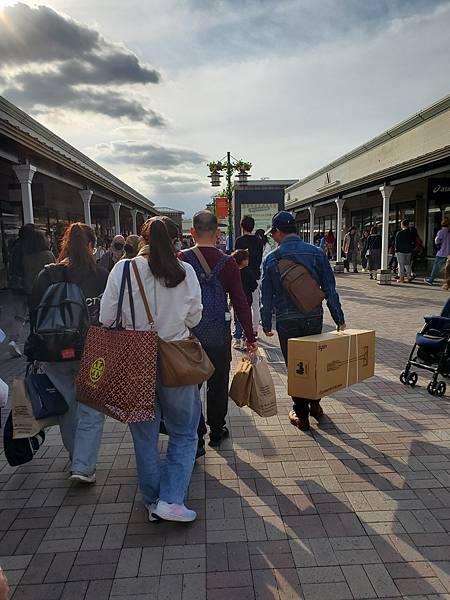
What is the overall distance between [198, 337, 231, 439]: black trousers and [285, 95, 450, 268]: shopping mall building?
31.2 feet

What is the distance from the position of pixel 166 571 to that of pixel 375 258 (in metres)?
15.2

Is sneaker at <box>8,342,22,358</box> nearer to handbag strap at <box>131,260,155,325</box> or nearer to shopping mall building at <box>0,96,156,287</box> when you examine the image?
shopping mall building at <box>0,96,156,287</box>

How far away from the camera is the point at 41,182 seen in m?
15.4

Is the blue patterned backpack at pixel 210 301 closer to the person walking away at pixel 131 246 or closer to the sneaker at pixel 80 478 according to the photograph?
the sneaker at pixel 80 478

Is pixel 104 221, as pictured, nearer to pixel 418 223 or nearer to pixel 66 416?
pixel 418 223

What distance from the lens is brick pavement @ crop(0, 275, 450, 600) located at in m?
2.31

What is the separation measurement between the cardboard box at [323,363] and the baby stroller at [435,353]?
3.93 ft

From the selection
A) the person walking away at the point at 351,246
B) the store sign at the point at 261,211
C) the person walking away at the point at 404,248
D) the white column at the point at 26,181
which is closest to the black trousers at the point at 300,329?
the white column at the point at 26,181

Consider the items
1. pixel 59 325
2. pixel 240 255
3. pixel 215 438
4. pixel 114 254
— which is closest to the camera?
pixel 59 325

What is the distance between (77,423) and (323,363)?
1896 millimetres

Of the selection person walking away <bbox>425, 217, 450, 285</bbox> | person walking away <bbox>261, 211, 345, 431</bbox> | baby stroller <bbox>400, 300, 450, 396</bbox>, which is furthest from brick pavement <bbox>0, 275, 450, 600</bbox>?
person walking away <bbox>425, 217, 450, 285</bbox>

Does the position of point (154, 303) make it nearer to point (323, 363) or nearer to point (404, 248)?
point (323, 363)

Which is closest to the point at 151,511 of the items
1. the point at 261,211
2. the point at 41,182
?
the point at 261,211

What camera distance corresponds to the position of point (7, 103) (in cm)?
891
